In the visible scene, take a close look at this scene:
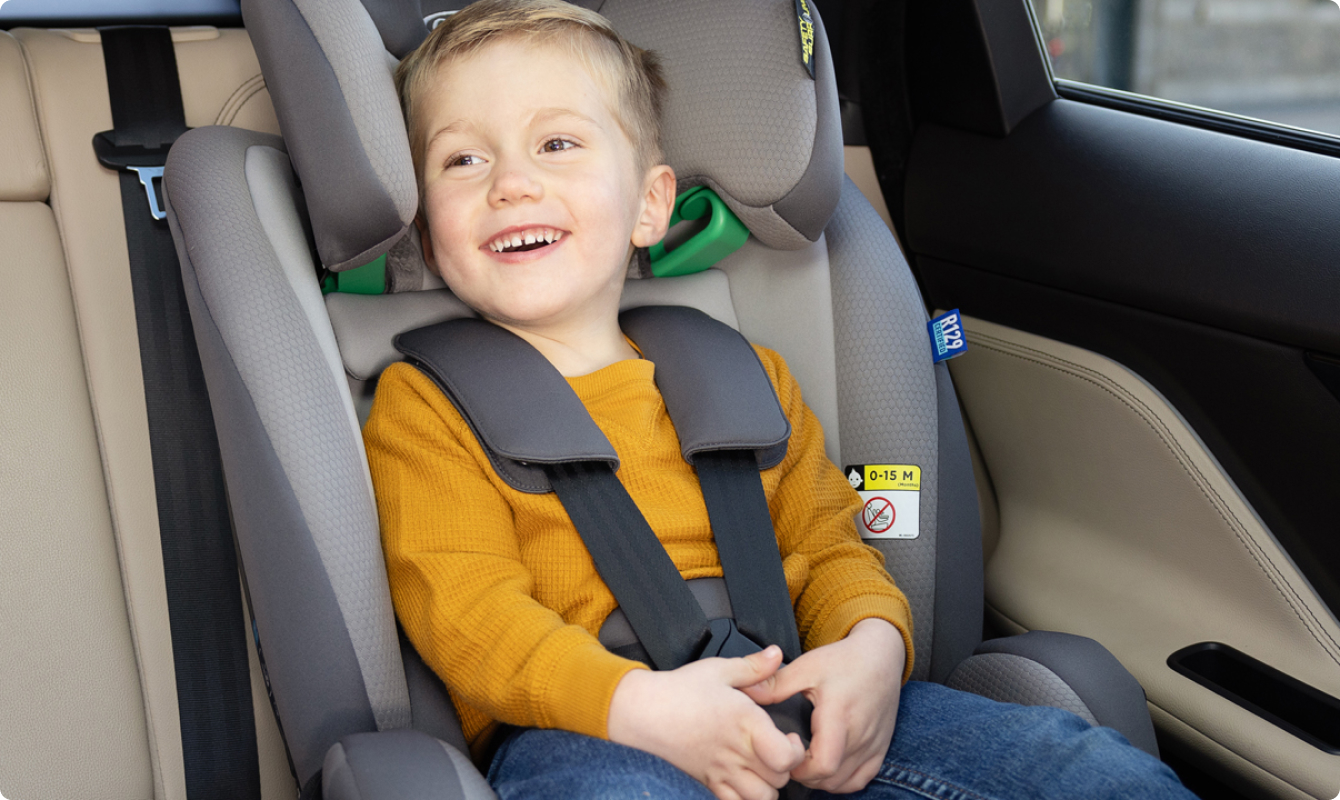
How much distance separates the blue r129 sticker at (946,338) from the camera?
1.39 meters

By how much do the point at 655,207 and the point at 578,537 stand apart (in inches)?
18.9

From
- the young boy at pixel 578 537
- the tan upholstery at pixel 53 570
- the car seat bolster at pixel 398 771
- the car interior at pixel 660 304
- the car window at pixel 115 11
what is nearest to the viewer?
the car seat bolster at pixel 398 771

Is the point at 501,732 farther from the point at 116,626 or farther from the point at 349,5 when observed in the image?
the point at 349,5

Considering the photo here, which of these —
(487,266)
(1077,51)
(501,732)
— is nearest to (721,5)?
(487,266)

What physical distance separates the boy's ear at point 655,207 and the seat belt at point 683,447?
184 millimetres

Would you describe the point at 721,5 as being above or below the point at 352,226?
above

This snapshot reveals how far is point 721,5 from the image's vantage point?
4.39 feet

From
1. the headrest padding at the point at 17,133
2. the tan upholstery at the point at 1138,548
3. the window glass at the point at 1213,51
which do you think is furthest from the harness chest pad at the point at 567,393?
the window glass at the point at 1213,51

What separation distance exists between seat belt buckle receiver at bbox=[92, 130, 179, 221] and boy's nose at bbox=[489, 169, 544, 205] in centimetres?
38

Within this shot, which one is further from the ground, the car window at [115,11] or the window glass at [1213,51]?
the car window at [115,11]

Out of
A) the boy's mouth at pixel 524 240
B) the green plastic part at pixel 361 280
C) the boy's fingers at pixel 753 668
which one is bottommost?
the boy's fingers at pixel 753 668

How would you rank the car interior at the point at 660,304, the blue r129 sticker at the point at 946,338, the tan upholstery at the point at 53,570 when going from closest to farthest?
the car interior at the point at 660,304 → the tan upholstery at the point at 53,570 → the blue r129 sticker at the point at 946,338

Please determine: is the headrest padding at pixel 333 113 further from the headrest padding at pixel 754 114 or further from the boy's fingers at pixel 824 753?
the boy's fingers at pixel 824 753

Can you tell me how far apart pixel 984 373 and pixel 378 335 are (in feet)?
3.23
